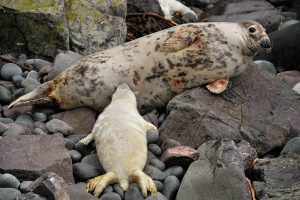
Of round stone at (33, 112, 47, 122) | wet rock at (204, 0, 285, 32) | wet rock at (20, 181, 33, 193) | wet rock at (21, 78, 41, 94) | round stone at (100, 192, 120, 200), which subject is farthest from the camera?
wet rock at (204, 0, 285, 32)

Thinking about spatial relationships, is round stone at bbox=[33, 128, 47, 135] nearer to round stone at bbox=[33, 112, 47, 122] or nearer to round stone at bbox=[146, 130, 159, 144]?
round stone at bbox=[33, 112, 47, 122]

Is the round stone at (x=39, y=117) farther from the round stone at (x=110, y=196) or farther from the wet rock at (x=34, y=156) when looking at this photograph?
the round stone at (x=110, y=196)

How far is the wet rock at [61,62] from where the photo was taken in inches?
265

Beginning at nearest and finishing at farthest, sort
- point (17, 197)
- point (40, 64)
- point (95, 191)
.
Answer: point (17, 197) → point (95, 191) → point (40, 64)

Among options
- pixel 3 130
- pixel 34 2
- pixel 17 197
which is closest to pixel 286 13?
pixel 34 2

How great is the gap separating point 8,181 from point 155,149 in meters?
1.33

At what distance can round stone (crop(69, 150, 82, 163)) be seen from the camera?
16.3 ft

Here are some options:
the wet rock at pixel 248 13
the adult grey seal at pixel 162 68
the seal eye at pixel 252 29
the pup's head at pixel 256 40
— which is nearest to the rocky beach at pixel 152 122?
the adult grey seal at pixel 162 68

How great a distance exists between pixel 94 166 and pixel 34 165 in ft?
1.64

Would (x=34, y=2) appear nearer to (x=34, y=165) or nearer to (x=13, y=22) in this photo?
(x=13, y=22)

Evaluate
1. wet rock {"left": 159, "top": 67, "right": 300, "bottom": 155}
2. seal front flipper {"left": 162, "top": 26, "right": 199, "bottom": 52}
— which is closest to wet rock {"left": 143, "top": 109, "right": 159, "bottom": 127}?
wet rock {"left": 159, "top": 67, "right": 300, "bottom": 155}

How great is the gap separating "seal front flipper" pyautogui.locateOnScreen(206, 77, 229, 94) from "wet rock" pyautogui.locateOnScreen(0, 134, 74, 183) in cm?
156

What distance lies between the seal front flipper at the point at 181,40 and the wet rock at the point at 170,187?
1756mm

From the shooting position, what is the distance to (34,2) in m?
7.26
